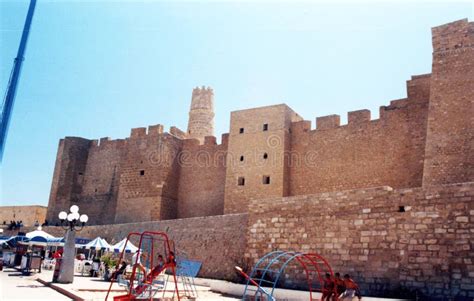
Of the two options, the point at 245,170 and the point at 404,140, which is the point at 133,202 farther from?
the point at 404,140

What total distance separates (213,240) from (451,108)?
9.45m

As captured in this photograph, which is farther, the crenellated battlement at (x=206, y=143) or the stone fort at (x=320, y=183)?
the crenellated battlement at (x=206, y=143)

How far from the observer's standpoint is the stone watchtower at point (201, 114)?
29891mm

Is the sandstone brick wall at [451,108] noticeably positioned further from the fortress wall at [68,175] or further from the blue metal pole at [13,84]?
the fortress wall at [68,175]

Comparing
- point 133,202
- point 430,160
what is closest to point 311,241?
point 430,160

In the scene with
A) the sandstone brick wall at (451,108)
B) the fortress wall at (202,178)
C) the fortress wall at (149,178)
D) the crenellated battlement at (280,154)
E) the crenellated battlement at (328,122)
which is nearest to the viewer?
the sandstone brick wall at (451,108)

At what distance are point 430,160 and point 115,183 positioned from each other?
20196mm

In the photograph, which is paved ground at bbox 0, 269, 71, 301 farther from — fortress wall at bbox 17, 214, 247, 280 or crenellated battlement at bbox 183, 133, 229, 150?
crenellated battlement at bbox 183, 133, 229, 150

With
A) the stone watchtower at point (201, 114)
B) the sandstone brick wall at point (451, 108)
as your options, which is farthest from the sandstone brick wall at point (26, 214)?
the sandstone brick wall at point (451, 108)

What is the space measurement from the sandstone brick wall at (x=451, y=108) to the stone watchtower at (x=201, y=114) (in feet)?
57.3

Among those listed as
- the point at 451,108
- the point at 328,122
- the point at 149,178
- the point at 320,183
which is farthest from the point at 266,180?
the point at 451,108

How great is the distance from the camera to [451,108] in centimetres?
1391

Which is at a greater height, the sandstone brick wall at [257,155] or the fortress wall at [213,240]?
the sandstone brick wall at [257,155]

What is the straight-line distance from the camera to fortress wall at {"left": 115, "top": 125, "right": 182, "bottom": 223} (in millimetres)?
24391
